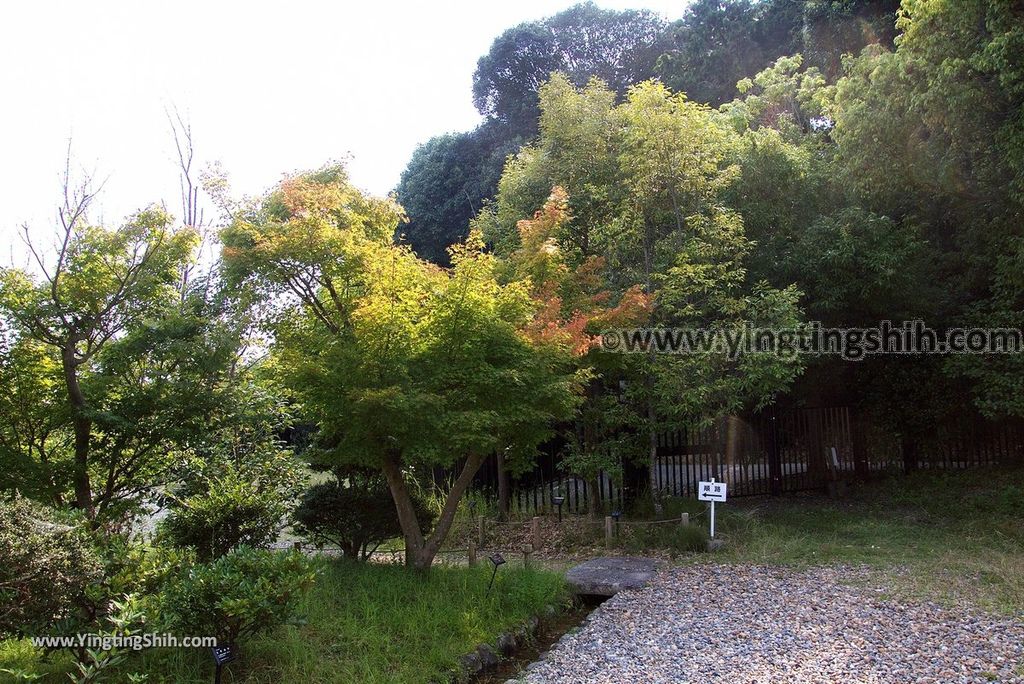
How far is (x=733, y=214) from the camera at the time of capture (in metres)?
8.95

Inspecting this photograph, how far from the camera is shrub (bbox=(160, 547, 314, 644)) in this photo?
368cm

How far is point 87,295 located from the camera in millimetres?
5125

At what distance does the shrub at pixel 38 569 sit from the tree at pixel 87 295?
4.84 ft

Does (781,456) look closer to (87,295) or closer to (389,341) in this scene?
(389,341)

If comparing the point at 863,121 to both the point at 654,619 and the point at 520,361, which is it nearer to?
the point at 520,361

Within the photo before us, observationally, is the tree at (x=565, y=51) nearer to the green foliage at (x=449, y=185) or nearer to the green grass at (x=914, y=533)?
the green foliage at (x=449, y=185)

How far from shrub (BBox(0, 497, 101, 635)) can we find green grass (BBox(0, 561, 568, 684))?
53 centimetres

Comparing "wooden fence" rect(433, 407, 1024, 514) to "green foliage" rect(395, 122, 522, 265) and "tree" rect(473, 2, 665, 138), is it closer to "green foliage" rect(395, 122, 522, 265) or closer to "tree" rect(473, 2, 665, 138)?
"green foliage" rect(395, 122, 522, 265)

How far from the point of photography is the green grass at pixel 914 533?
600 centimetres

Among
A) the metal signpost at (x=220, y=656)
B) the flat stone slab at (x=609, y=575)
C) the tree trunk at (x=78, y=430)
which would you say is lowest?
the flat stone slab at (x=609, y=575)

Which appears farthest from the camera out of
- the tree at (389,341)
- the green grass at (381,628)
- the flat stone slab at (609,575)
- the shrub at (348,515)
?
the shrub at (348,515)

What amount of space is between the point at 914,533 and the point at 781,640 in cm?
425

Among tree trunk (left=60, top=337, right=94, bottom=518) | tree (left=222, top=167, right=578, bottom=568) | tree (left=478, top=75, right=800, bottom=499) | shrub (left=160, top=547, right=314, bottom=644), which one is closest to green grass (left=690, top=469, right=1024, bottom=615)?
tree (left=478, top=75, right=800, bottom=499)

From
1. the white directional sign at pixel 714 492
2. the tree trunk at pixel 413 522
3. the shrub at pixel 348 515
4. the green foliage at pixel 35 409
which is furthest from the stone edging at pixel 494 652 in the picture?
the green foliage at pixel 35 409
